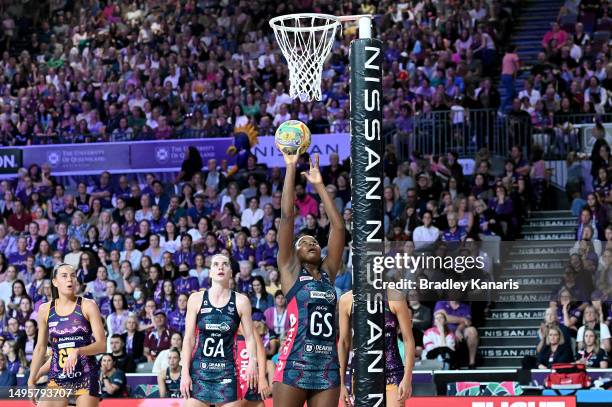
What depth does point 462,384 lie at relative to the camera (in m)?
14.8

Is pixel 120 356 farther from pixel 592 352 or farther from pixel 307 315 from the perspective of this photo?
pixel 307 315

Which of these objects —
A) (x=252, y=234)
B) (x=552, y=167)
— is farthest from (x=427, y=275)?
(x=552, y=167)

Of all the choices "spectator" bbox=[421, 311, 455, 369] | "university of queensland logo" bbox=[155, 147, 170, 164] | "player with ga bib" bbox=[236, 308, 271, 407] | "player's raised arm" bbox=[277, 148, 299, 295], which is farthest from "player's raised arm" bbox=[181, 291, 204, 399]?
"university of queensland logo" bbox=[155, 147, 170, 164]

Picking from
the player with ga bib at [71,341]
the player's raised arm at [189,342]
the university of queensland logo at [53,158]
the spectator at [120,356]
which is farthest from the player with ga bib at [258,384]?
the university of queensland logo at [53,158]

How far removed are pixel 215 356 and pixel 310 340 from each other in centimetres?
191

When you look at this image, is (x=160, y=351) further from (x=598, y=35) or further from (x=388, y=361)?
(x=598, y=35)

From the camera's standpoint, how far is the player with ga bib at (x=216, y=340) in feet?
35.1

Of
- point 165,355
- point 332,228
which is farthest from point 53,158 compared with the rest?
point 332,228

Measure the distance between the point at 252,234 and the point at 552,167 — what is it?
5879mm

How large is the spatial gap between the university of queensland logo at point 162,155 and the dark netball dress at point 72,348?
11.8 metres

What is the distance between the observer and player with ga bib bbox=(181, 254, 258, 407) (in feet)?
35.1

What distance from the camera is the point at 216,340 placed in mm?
10766

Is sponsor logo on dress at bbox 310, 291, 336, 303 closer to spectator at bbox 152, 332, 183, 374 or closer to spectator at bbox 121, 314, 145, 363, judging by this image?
spectator at bbox 152, 332, 183, 374

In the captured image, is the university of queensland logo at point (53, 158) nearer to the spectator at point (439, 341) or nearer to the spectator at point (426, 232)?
the spectator at point (426, 232)
